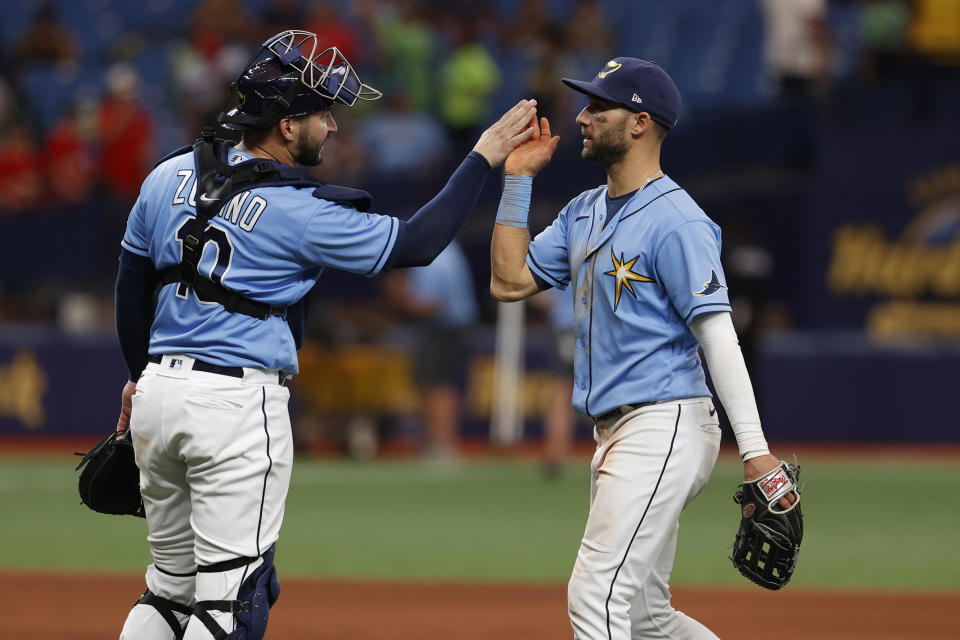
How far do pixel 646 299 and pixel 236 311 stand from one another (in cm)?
135

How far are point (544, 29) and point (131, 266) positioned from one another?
53.3 feet

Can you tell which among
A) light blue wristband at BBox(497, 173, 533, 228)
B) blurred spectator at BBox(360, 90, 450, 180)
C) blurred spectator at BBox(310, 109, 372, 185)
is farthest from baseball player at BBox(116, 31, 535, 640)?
blurred spectator at BBox(360, 90, 450, 180)

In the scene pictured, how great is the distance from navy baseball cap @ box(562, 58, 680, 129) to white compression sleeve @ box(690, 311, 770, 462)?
2.58 feet

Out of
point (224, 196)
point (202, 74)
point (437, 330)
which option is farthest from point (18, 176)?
point (224, 196)

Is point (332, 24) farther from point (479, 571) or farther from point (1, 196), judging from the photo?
point (479, 571)

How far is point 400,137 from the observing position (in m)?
19.2

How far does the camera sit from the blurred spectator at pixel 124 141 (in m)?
18.0

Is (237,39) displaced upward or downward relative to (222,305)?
upward

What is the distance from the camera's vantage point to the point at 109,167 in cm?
1823

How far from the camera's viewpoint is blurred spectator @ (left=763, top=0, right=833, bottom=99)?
1731cm

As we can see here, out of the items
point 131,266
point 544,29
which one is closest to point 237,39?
point 544,29

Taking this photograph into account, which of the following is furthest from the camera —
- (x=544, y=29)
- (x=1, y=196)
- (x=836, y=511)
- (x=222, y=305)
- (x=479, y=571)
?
(x=544, y=29)

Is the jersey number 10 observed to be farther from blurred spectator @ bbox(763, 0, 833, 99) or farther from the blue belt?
blurred spectator @ bbox(763, 0, 833, 99)

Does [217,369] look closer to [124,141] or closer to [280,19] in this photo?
[124,141]
